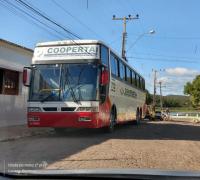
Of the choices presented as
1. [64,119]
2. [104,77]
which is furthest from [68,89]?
[104,77]

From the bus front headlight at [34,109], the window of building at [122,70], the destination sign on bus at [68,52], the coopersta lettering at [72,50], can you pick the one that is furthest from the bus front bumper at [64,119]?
the window of building at [122,70]

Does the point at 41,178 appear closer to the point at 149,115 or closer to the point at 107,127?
the point at 107,127

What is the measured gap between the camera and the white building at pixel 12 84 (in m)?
20.5

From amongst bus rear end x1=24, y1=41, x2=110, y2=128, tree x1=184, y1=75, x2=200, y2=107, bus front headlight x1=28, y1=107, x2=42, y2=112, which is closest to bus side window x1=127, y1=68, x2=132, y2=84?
bus rear end x1=24, y1=41, x2=110, y2=128

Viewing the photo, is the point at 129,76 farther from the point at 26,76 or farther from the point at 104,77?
the point at 26,76

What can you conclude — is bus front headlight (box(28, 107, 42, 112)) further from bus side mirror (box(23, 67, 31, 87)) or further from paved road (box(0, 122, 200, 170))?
paved road (box(0, 122, 200, 170))

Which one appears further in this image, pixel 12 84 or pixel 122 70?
pixel 12 84

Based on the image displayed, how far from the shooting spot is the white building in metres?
20.5

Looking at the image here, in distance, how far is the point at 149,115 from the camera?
53.9 meters

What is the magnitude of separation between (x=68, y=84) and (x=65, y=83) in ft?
0.37

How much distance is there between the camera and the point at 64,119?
16359mm

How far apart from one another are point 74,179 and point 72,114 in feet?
39.8

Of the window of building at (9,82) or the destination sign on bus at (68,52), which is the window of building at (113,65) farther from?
the window of building at (9,82)

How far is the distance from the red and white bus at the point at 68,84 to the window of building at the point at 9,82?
4.52m
